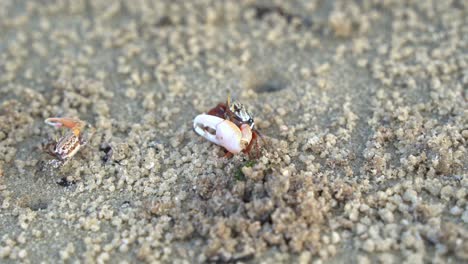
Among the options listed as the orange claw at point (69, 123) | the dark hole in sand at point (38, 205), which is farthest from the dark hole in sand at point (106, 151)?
the dark hole in sand at point (38, 205)

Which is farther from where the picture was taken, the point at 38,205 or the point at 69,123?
the point at 69,123

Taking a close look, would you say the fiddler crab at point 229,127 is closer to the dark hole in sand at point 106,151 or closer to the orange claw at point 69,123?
the dark hole in sand at point 106,151

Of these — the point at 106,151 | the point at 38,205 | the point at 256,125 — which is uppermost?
the point at 256,125

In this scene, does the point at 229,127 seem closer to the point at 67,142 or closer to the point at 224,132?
the point at 224,132

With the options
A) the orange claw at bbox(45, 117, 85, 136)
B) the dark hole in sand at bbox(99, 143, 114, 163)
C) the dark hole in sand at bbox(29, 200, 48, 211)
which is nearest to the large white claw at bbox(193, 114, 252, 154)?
the dark hole in sand at bbox(99, 143, 114, 163)

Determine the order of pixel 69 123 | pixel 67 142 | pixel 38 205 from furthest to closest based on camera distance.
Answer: pixel 69 123
pixel 67 142
pixel 38 205

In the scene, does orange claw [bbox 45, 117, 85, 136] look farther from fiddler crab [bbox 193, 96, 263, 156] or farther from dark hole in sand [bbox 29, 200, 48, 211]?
fiddler crab [bbox 193, 96, 263, 156]

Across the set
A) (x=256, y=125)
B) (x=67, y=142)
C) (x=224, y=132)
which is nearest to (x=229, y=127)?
(x=224, y=132)
